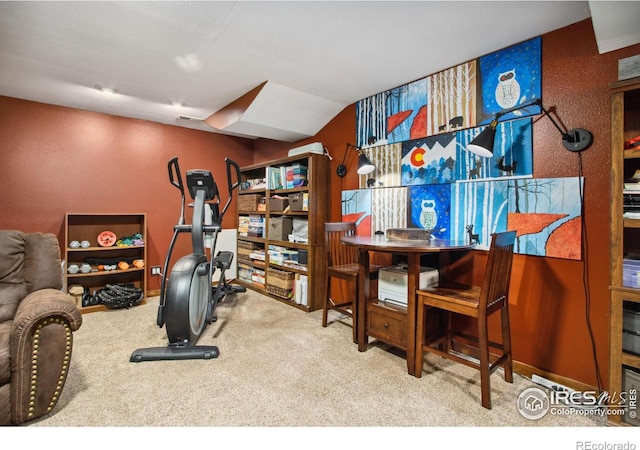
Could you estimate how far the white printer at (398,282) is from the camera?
2.22m

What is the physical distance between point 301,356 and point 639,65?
8.58 ft

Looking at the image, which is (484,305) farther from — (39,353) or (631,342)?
(39,353)

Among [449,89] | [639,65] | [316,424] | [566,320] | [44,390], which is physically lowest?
[316,424]

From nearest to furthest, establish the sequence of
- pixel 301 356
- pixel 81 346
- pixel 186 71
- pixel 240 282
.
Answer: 1. pixel 301 356
2. pixel 81 346
3. pixel 186 71
4. pixel 240 282

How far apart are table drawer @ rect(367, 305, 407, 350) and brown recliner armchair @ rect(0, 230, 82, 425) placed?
1910 mm

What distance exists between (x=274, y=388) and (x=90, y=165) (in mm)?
3482

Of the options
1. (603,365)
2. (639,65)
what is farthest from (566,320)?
(639,65)

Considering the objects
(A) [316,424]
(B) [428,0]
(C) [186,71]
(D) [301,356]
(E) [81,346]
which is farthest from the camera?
(C) [186,71]

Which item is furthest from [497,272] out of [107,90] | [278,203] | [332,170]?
[107,90]

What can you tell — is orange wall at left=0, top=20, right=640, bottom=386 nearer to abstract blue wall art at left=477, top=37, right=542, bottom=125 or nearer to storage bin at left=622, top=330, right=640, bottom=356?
abstract blue wall art at left=477, top=37, right=542, bottom=125

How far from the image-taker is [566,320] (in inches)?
77.2

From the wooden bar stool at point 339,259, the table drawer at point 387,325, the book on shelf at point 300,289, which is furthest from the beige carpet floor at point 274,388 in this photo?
the book on shelf at point 300,289

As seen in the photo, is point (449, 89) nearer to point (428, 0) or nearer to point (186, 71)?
point (428, 0)

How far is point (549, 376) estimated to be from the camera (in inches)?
79.7
